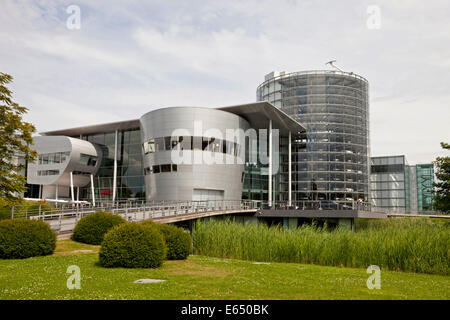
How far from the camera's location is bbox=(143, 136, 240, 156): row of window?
43219 millimetres

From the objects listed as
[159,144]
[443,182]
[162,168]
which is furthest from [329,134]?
[443,182]

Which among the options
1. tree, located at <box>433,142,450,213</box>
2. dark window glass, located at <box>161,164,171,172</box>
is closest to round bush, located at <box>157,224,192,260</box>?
tree, located at <box>433,142,450,213</box>

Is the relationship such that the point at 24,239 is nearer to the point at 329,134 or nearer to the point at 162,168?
the point at 162,168

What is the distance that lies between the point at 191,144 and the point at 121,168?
1637 cm

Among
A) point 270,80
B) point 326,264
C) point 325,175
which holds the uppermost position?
point 270,80

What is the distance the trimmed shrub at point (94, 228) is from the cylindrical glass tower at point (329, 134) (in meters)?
41.9

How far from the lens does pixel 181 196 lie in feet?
140

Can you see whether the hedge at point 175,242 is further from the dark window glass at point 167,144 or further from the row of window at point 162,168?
the dark window glass at point 167,144

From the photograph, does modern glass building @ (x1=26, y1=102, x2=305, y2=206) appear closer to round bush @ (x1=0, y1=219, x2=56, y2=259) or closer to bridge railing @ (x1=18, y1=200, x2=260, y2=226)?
bridge railing @ (x1=18, y1=200, x2=260, y2=226)

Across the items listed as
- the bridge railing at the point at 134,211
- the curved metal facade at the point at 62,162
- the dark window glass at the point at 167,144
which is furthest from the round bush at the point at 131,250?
the curved metal facade at the point at 62,162

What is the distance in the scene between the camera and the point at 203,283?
34.6ft

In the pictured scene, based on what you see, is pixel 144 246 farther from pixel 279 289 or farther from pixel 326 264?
pixel 326 264

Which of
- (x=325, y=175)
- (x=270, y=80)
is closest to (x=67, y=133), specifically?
(x=270, y=80)
